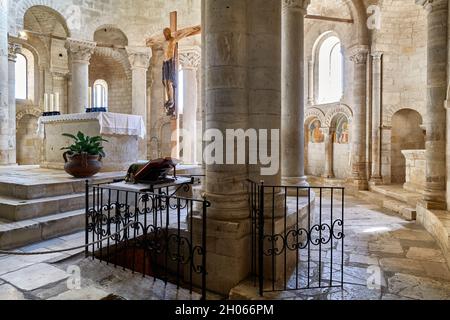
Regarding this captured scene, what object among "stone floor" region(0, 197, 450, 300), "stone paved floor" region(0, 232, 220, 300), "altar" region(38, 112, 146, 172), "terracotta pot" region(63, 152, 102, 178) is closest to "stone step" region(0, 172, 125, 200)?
"terracotta pot" region(63, 152, 102, 178)

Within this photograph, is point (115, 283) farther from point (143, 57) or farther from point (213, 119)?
point (143, 57)

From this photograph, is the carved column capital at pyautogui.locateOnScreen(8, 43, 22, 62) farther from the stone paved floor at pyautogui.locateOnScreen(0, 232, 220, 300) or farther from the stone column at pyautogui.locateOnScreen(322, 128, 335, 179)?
the stone column at pyautogui.locateOnScreen(322, 128, 335, 179)

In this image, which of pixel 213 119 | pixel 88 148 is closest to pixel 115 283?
pixel 213 119

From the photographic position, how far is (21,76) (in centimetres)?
1709

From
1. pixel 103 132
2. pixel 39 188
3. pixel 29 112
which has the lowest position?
pixel 39 188

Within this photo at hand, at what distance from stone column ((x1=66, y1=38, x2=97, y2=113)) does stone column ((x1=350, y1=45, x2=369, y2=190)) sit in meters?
10.0

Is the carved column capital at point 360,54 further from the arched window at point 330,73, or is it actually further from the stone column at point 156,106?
the stone column at point 156,106

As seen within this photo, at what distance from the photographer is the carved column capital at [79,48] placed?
1223 centimetres

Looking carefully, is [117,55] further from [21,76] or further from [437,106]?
[437,106]

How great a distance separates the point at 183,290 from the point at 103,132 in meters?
5.45

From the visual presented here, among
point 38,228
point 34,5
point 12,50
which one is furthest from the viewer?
point 12,50

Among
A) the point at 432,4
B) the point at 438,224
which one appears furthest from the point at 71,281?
the point at 432,4

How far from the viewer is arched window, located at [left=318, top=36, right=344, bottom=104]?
1356cm

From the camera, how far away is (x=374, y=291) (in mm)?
3623
